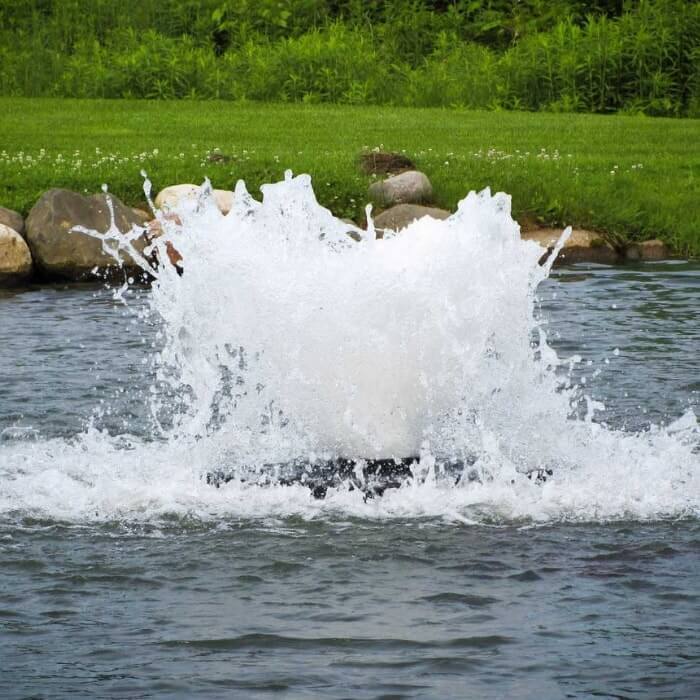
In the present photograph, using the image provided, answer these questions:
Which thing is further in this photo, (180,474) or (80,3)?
(80,3)

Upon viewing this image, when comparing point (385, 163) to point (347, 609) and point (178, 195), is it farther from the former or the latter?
point (347, 609)

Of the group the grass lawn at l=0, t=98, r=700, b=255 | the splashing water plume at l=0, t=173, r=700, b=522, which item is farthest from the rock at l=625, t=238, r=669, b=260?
the splashing water plume at l=0, t=173, r=700, b=522

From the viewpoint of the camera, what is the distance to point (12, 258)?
14445 mm

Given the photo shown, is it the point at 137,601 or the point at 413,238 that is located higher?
the point at 413,238

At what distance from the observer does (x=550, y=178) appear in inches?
647

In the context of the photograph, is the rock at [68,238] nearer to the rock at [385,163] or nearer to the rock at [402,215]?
the rock at [402,215]

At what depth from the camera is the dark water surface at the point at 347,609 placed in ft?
17.7

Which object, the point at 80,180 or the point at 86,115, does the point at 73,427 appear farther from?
the point at 86,115

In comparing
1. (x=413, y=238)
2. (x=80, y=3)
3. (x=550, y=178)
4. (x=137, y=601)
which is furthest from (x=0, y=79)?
(x=137, y=601)

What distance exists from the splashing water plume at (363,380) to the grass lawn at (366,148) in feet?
25.3

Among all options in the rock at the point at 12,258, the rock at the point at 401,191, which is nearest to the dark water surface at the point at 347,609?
the rock at the point at 12,258

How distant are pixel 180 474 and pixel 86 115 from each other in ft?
45.1

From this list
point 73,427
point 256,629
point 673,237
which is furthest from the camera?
point 673,237

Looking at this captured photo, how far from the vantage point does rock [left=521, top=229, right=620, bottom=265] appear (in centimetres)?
1547
